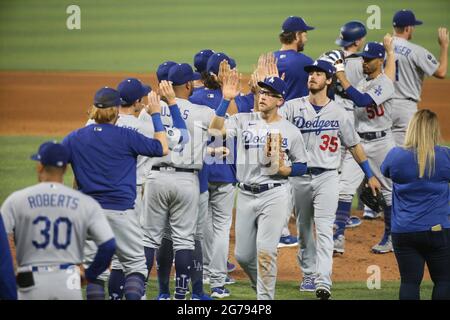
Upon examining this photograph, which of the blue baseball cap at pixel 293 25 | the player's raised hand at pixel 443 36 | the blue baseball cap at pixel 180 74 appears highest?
the blue baseball cap at pixel 293 25

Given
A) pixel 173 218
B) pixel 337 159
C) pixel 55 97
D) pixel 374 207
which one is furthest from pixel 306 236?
pixel 55 97

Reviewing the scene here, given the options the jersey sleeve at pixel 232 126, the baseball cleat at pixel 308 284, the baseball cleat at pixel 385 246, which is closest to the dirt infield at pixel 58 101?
the baseball cleat at pixel 385 246

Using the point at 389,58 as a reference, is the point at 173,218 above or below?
below

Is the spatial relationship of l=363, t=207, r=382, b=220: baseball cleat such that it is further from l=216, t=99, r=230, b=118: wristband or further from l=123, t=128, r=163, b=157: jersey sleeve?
l=123, t=128, r=163, b=157: jersey sleeve

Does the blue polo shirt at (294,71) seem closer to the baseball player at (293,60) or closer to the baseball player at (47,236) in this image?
the baseball player at (293,60)

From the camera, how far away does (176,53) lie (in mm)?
19828

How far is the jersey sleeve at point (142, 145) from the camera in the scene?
629 cm

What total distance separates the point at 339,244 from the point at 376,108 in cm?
124

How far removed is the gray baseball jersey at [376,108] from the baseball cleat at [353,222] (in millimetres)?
1206

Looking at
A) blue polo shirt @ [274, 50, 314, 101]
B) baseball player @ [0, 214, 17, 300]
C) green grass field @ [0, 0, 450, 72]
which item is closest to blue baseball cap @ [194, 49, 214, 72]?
blue polo shirt @ [274, 50, 314, 101]

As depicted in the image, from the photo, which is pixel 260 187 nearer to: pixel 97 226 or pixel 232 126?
pixel 232 126

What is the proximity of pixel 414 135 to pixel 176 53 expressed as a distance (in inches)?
544
